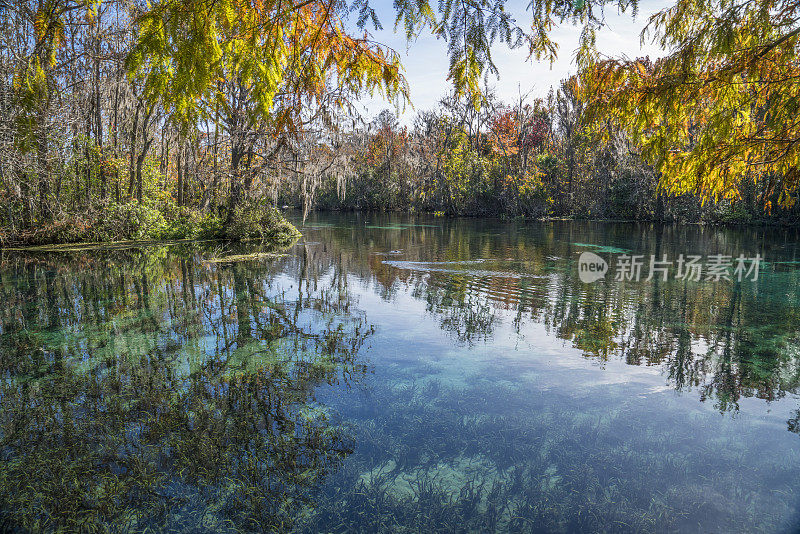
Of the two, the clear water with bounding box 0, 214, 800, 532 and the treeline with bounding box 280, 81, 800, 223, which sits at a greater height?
the treeline with bounding box 280, 81, 800, 223

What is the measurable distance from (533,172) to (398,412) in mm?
31874

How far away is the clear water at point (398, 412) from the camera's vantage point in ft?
9.25

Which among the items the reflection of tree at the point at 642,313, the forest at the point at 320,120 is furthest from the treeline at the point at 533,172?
the reflection of tree at the point at 642,313

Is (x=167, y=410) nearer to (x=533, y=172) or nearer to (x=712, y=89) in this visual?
(x=712, y=89)

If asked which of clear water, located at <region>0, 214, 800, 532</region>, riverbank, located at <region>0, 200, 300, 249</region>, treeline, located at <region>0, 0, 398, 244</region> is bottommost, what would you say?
clear water, located at <region>0, 214, 800, 532</region>

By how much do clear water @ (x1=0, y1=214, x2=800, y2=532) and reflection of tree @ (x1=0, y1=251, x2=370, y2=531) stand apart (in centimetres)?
2

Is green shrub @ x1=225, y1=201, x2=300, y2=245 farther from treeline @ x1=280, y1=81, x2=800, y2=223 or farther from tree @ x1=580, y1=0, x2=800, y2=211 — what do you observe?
tree @ x1=580, y1=0, x2=800, y2=211

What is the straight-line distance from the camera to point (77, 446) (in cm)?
336

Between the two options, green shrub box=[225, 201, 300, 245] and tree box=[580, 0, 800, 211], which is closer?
tree box=[580, 0, 800, 211]

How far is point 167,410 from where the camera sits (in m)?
3.91

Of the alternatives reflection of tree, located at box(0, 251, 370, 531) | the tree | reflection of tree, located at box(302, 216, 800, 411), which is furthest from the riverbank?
the tree

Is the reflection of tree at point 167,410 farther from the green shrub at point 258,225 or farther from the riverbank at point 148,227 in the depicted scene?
the green shrub at point 258,225

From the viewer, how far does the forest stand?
3.09 m

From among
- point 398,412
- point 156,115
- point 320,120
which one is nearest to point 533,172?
point 320,120
